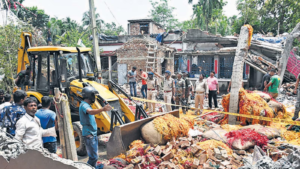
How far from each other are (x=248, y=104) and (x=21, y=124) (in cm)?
630

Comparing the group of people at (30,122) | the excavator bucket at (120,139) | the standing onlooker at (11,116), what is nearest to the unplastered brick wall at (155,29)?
the excavator bucket at (120,139)

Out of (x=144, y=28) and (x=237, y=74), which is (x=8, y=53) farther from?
(x=144, y=28)

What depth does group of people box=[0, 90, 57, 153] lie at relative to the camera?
11.7ft

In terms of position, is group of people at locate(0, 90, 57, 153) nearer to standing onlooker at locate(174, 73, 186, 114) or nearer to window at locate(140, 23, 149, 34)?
standing onlooker at locate(174, 73, 186, 114)

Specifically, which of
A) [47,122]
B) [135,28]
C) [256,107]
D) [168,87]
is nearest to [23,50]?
[47,122]

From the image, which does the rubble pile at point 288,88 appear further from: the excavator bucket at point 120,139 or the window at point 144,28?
the window at point 144,28

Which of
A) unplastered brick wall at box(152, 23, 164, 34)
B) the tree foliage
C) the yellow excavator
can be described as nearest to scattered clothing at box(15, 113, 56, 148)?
the yellow excavator

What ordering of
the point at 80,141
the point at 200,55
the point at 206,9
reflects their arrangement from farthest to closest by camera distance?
1. the point at 206,9
2. the point at 200,55
3. the point at 80,141

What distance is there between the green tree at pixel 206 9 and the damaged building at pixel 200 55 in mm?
11426

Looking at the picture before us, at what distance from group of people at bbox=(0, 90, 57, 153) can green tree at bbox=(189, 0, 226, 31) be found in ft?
102

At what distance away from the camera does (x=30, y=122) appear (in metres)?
3.59

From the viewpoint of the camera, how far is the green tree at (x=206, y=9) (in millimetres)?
31812

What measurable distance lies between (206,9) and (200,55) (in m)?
16.0

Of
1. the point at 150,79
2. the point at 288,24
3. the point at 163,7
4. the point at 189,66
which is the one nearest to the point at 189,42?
the point at 189,66
